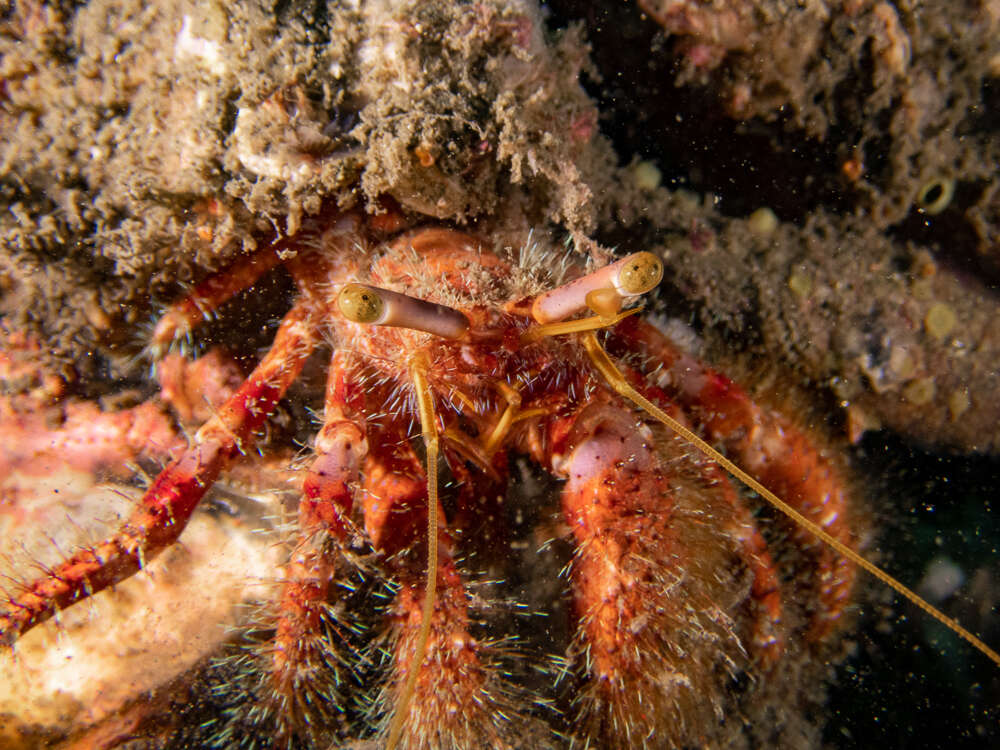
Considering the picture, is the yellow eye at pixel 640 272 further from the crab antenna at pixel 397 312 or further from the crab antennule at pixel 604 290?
the crab antenna at pixel 397 312

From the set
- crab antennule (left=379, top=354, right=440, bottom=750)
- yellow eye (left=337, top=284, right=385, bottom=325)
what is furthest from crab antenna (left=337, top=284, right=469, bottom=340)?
crab antennule (left=379, top=354, right=440, bottom=750)

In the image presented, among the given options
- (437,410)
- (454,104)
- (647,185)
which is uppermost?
(454,104)

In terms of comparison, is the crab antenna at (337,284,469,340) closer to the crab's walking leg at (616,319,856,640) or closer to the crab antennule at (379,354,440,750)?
the crab antennule at (379,354,440,750)

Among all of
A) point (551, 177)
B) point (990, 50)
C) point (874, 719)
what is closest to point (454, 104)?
point (551, 177)

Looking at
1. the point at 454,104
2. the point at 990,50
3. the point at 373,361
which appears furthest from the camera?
the point at 990,50

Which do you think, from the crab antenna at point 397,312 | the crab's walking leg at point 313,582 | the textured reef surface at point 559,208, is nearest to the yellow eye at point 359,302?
the crab antenna at point 397,312

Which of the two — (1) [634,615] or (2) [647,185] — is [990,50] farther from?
(1) [634,615]
